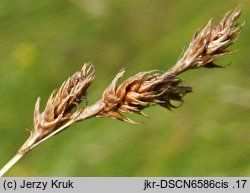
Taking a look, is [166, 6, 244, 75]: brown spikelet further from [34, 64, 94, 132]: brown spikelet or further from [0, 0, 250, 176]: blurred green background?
[0, 0, 250, 176]: blurred green background

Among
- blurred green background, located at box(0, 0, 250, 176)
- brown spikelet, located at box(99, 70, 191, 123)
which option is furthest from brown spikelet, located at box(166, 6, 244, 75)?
blurred green background, located at box(0, 0, 250, 176)

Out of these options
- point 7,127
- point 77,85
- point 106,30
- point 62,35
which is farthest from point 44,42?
point 77,85

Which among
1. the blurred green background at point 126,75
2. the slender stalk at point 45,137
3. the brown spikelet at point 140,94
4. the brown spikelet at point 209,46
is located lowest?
the slender stalk at point 45,137

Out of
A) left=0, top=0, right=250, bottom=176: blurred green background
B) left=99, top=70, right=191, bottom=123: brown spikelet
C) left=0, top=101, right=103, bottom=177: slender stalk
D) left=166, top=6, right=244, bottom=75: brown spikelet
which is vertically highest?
left=0, top=0, right=250, bottom=176: blurred green background

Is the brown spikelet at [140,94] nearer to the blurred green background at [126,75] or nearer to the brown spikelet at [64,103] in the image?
the brown spikelet at [64,103]

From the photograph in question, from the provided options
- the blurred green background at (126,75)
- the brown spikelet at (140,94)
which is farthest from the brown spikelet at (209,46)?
the blurred green background at (126,75)

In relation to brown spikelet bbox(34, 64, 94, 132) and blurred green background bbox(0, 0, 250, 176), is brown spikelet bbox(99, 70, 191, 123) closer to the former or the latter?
brown spikelet bbox(34, 64, 94, 132)

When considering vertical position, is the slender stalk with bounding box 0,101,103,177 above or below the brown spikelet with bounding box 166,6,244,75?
below

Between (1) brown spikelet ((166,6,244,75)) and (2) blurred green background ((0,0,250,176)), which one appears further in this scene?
(2) blurred green background ((0,0,250,176))

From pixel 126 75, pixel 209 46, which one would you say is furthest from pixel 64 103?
pixel 126 75

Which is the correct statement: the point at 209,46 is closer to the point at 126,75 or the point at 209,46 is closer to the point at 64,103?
the point at 64,103
